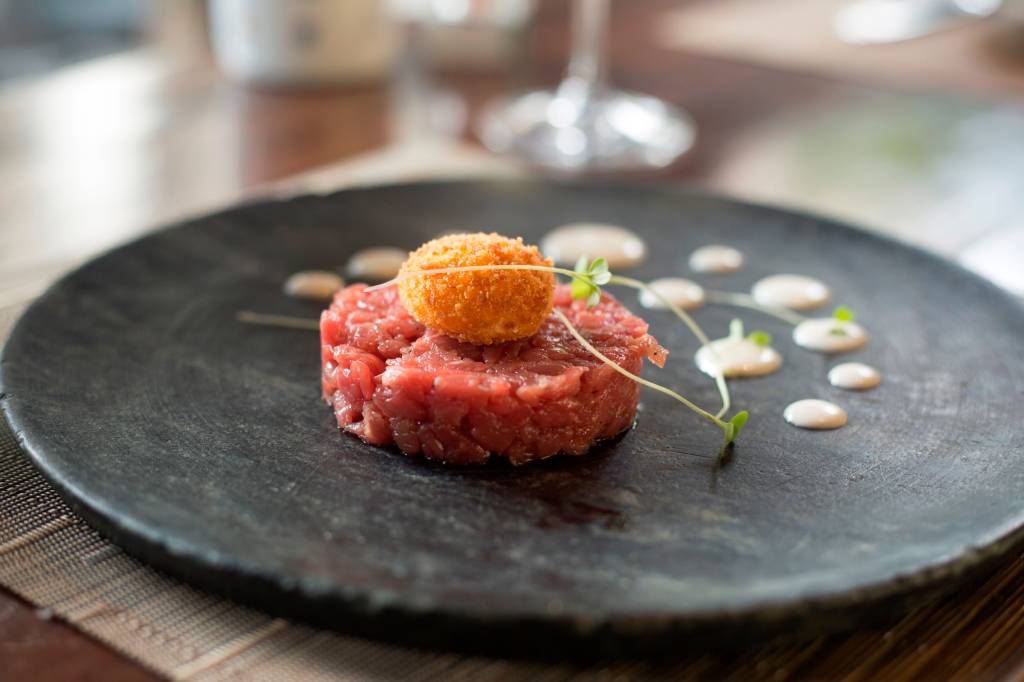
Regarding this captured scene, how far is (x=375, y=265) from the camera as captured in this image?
2.55 meters

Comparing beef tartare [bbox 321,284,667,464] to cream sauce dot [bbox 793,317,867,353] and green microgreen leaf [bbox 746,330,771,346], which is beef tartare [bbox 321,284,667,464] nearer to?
green microgreen leaf [bbox 746,330,771,346]

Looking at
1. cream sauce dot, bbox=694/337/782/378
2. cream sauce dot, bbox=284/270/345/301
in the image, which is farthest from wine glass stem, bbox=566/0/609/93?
cream sauce dot, bbox=694/337/782/378

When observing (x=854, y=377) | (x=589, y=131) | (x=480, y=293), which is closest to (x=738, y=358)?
(x=854, y=377)

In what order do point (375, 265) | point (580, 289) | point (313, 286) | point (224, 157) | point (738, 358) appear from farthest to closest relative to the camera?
point (224, 157)
point (375, 265)
point (313, 286)
point (738, 358)
point (580, 289)

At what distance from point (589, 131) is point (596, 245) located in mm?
1374

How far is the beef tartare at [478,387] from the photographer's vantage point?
176cm

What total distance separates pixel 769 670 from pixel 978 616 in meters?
0.33

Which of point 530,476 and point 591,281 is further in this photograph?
point 591,281

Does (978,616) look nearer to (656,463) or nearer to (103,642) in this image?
(656,463)

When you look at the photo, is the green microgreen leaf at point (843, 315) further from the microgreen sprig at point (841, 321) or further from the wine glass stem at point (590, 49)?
the wine glass stem at point (590, 49)

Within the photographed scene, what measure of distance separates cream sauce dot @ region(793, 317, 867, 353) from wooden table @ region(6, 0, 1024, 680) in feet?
2.18

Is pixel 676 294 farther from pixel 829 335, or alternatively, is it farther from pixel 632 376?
pixel 632 376

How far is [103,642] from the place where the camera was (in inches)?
55.8

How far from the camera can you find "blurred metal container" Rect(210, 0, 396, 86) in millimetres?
4109
